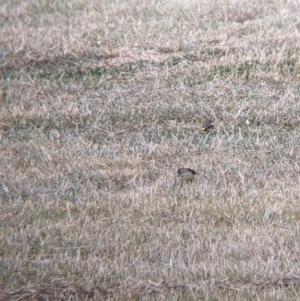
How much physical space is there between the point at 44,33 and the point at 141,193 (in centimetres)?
340

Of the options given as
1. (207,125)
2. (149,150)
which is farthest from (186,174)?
(207,125)

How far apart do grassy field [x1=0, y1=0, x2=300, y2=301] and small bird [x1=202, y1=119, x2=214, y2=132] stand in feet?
0.22

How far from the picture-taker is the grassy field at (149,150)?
14.4 ft

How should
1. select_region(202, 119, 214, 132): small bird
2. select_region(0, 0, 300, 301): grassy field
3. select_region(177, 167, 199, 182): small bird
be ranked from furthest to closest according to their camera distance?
1. select_region(202, 119, 214, 132): small bird
2. select_region(177, 167, 199, 182): small bird
3. select_region(0, 0, 300, 301): grassy field

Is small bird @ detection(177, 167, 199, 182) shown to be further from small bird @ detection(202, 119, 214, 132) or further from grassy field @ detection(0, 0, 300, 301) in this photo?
small bird @ detection(202, 119, 214, 132)

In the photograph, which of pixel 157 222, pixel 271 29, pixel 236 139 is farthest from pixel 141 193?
pixel 271 29

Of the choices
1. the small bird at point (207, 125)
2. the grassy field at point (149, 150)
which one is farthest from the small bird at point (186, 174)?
the small bird at point (207, 125)

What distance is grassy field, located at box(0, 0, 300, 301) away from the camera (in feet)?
14.4

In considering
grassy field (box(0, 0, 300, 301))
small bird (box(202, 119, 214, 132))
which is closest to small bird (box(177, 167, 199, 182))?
grassy field (box(0, 0, 300, 301))

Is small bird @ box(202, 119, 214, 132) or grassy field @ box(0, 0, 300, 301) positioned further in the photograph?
small bird @ box(202, 119, 214, 132)

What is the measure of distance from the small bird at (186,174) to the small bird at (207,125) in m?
0.88

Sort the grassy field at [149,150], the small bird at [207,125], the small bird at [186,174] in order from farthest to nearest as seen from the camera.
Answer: the small bird at [207,125] → the small bird at [186,174] → the grassy field at [149,150]

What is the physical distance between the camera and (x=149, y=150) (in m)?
6.21

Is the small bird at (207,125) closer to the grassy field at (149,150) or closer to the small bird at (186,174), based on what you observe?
the grassy field at (149,150)
